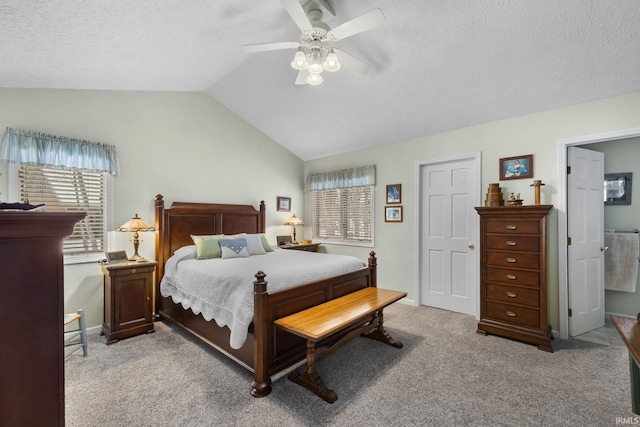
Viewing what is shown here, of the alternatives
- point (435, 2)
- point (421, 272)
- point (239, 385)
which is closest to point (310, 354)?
point (239, 385)

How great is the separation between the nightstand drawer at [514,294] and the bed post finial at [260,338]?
254 centimetres

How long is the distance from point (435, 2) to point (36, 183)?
13.5 feet

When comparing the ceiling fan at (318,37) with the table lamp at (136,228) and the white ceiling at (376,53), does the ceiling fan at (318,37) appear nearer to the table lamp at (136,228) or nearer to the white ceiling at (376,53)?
the white ceiling at (376,53)

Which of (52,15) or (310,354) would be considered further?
(310,354)

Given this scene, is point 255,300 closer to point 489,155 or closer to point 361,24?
point 361,24

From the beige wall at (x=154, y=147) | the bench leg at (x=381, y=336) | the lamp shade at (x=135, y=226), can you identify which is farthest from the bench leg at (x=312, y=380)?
the beige wall at (x=154, y=147)

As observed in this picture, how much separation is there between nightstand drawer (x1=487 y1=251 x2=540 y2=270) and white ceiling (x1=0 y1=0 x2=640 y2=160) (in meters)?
1.65

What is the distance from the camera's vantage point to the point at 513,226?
313cm

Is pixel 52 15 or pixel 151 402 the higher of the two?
pixel 52 15

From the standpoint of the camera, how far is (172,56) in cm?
290

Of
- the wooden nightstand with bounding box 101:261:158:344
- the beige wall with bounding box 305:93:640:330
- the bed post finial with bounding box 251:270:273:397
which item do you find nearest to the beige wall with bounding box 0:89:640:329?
the beige wall with bounding box 305:93:640:330

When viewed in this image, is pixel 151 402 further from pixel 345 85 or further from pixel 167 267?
pixel 345 85

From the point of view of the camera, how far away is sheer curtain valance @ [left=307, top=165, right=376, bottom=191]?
15.6 ft

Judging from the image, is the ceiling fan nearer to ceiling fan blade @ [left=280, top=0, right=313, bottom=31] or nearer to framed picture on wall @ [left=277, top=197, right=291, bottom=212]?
ceiling fan blade @ [left=280, top=0, right=313, bottom=31]
